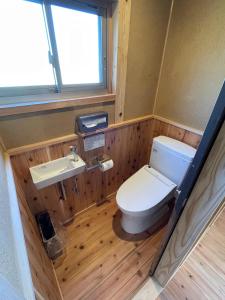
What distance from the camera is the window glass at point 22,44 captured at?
0.84m

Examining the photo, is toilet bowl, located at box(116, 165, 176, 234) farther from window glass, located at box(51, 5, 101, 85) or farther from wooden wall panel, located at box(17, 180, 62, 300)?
window glass, located at box(51, 5, 101, 85)

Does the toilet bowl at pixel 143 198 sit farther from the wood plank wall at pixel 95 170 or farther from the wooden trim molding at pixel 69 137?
the wooden trim molding at pixel 69 137

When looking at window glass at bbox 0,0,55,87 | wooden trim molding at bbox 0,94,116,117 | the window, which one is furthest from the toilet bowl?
window glass at bbox 0,0,55,87

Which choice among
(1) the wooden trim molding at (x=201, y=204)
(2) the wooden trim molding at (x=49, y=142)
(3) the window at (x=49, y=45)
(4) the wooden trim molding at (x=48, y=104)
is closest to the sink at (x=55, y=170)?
(2) the wooden trim molding at (x=49, y=142)

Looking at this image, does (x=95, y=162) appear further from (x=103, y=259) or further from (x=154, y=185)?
(x=103, y=259)

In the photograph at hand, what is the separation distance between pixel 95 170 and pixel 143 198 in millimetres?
550

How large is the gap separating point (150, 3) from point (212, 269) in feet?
7.23

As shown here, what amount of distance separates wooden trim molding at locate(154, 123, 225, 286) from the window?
1080mm

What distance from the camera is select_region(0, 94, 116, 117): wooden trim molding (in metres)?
0.89

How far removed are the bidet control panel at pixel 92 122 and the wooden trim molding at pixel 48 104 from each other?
0.34 feet

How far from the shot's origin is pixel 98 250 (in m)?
1.35

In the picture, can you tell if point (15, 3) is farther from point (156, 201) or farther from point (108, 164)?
point (156, 201)

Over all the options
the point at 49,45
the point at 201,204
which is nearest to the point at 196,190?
the point at 201,204

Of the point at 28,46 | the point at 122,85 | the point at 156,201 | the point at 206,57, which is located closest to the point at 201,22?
the point at 206,57
